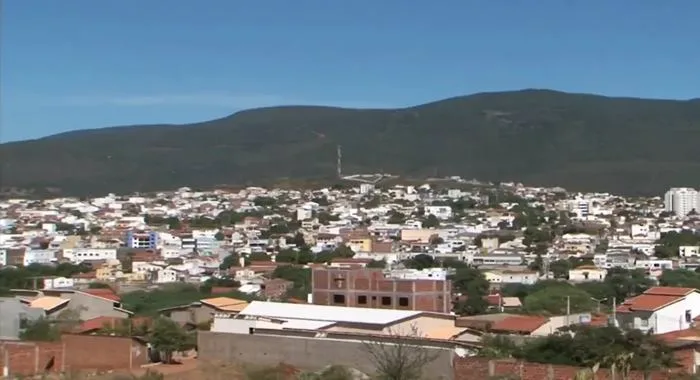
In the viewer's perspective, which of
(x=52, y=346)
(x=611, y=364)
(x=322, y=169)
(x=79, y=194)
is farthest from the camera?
(x=322, y=169)

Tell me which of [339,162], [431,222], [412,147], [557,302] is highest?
[412,147]

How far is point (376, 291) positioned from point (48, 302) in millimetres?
7013

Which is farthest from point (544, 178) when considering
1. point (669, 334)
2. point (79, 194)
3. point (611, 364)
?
point (611, 364)

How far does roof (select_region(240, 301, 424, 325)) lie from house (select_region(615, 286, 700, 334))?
12.6 feet

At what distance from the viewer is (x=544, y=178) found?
102 m

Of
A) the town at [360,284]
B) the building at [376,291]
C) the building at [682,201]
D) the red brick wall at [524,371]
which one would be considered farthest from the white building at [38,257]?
the building at [682,201]

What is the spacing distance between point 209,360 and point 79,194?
84.4m

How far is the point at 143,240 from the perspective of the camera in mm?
50406

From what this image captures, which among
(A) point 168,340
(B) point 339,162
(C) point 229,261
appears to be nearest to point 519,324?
(A) point 168,340

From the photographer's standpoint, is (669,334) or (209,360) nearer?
(209,360)

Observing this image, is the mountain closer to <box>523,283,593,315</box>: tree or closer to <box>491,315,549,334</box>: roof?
<box>523,283,593,315</box>: tree

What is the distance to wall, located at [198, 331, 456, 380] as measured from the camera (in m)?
15.2

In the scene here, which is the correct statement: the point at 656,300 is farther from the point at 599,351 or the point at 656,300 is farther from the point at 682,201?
the point at 682,201

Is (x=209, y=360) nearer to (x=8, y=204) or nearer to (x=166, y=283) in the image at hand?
(x=166, y=283)
